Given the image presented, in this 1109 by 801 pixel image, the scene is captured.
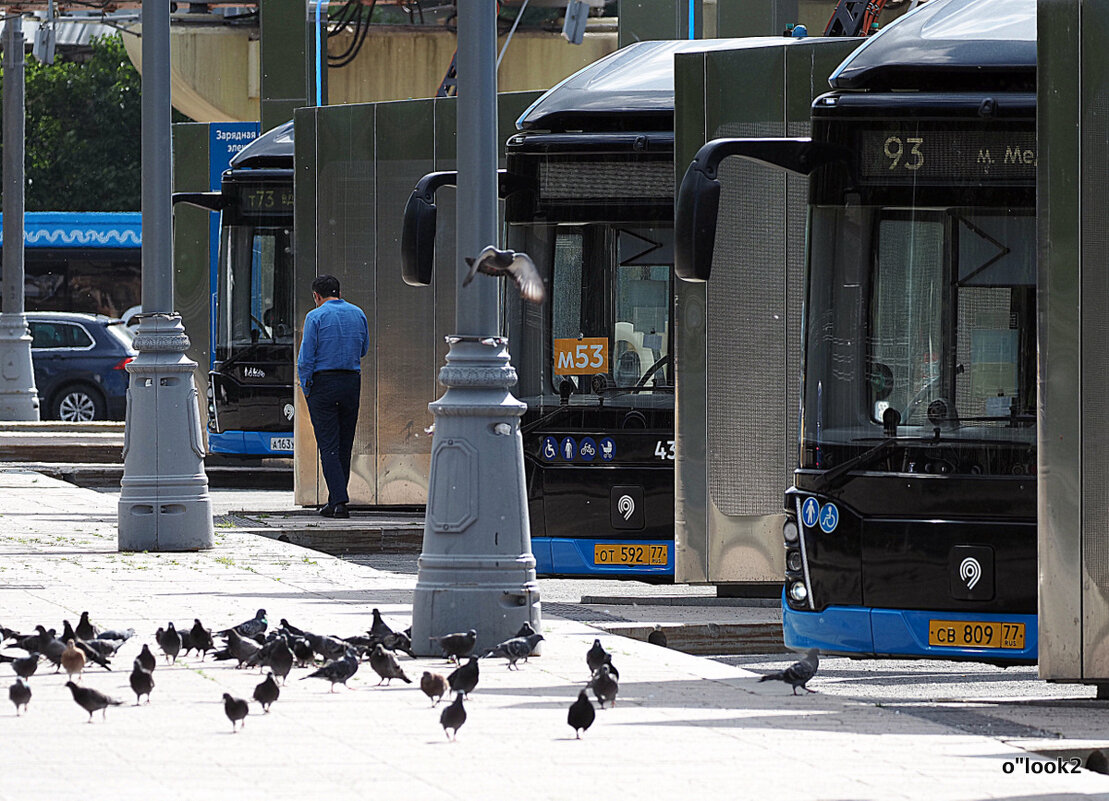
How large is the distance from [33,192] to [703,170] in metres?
55.0

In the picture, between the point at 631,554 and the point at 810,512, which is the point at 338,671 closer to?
the point at 810,512

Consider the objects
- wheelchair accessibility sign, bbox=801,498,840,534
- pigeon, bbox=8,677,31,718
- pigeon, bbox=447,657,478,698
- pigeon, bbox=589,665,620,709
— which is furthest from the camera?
wheelchair accessibility sign, bbox=801,498,840,534

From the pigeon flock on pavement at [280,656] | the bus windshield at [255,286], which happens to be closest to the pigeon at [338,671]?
the pigeon flock on pavement at [280,656]

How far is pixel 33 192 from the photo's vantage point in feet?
203


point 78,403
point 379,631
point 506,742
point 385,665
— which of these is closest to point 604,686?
point 506,742

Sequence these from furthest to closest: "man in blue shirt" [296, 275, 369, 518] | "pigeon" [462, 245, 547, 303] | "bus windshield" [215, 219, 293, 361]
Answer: "bus windshield" [215, 219, 293, 361] → "man in blue shirt" [296, 275, 369, 518] → "pigeon" [462, 245, 547, 303]

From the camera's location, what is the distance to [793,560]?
367 inches

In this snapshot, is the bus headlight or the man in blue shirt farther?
the man in blue shirt

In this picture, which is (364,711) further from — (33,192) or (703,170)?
(33,192)

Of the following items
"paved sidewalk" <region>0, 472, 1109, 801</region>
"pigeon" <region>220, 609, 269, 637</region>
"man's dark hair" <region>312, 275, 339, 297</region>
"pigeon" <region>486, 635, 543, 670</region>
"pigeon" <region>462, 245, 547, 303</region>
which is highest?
"man's dark hair" <region>312, 275, 339, 297</region>

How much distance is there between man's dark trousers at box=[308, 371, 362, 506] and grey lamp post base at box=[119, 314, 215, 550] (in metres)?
2.41

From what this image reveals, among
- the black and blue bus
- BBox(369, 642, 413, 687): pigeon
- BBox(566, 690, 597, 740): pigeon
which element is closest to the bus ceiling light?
the black and blue bus

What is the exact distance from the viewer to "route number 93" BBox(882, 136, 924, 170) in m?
9.10

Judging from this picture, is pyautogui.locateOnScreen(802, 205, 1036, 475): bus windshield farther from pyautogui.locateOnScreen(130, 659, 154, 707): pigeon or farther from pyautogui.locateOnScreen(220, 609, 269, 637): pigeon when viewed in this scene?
pyautogui.locateOnScreen(130, 659, 154, 707): pigeon
